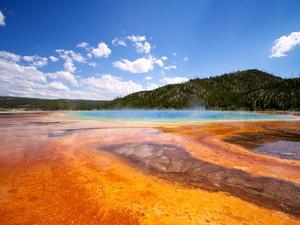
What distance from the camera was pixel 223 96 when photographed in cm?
9906

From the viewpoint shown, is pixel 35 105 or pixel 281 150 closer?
pixel 281 150

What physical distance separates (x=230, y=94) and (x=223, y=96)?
158 inches

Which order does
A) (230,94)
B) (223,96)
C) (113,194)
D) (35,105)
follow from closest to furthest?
(113,194) < (223,96) < (230,94) < (35,105)

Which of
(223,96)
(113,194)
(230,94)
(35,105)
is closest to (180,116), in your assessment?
(113,194)

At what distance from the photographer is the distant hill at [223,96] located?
75000mm

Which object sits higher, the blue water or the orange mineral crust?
the blue water

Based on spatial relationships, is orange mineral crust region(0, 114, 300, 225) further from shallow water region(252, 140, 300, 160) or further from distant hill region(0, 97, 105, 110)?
distant hill region(0, 97, 105, 110)

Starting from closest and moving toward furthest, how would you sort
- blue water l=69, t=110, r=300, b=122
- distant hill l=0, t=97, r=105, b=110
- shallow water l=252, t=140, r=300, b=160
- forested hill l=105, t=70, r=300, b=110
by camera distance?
shallow water l=252, t=140, r=300, b=160, blue water l=69, t=110, r=300, b=122, forested hill l=105, t=70, r=300, b=110, distant hill l=0, t=97, r=105, b=110

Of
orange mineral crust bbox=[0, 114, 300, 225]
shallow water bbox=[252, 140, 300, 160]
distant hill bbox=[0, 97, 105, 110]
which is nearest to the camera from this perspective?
orange mineral crust bbox=[0, 114, 300, 225]

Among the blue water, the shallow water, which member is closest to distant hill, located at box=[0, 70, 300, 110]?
the blue water

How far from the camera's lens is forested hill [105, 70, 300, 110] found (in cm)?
7431

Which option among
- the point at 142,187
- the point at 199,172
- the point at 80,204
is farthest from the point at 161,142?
the point at 80,204

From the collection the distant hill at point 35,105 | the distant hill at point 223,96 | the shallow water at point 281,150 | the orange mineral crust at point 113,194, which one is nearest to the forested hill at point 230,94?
the distant hill at point 223,96

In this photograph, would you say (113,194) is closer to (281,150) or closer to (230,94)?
(281,150)
